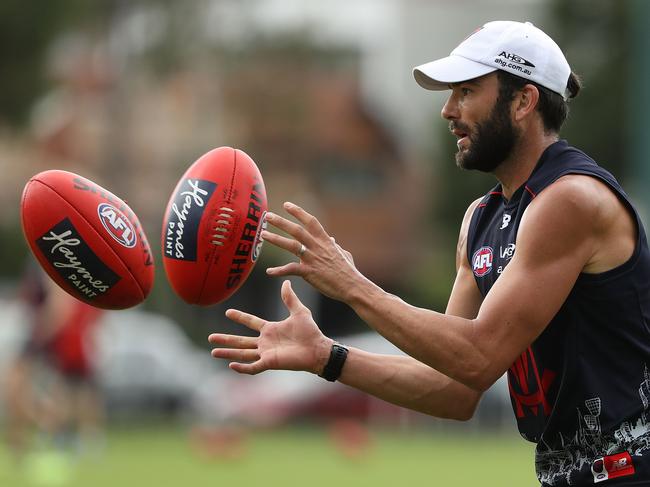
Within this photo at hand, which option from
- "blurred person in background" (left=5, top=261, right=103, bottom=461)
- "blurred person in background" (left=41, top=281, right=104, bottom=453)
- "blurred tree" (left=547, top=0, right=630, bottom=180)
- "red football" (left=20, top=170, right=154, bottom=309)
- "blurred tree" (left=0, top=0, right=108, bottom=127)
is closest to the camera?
"red football" (left=20, top=170, right=154, bottom=309)

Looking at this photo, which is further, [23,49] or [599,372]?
[23,49]

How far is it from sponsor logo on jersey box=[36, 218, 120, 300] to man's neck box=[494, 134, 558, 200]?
5.24 feet

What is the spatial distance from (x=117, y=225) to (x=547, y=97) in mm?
1775

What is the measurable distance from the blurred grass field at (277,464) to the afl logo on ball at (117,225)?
5.84 m

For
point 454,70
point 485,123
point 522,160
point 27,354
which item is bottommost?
point 27,354

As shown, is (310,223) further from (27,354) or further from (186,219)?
(27,354)

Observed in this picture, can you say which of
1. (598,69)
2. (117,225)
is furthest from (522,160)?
(598,69)

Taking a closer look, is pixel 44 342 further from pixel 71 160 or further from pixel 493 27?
pixel 71 160

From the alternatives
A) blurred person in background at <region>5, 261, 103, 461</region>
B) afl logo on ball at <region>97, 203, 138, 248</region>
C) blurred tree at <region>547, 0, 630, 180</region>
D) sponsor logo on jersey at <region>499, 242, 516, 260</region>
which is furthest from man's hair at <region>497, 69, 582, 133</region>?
blurred tree at <region>547, 0, 630, 180</region>

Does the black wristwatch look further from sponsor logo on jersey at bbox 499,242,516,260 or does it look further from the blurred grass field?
the blurred grass field

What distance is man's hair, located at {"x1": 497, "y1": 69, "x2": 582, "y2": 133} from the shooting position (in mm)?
4578

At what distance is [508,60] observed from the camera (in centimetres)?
455

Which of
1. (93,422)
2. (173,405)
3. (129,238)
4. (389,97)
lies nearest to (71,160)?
(389,97)

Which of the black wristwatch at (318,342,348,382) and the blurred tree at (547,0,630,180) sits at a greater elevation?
the black wristwatch at (318,342,348,382)
